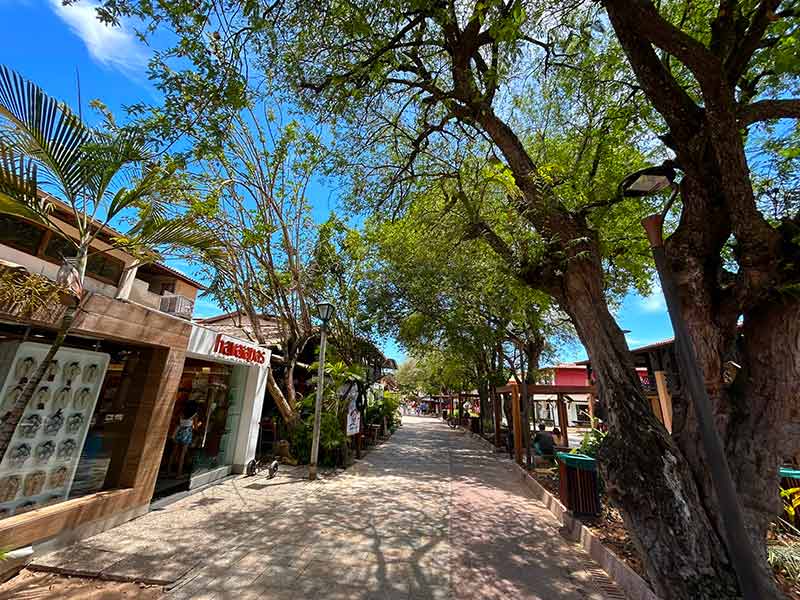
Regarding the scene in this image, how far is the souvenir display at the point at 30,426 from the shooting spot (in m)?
4.30

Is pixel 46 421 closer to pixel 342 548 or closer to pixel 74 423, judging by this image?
pixel 74 423

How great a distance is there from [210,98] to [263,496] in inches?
272

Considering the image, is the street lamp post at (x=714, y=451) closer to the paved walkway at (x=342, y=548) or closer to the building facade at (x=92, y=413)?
the paved walkway at (x=342, y=548)

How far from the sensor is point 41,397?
4520mm

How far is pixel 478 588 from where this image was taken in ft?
12.3

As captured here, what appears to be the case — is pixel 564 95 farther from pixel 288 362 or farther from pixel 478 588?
pixel 288 362

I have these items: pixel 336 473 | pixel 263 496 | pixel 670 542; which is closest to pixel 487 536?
pixel 670 542

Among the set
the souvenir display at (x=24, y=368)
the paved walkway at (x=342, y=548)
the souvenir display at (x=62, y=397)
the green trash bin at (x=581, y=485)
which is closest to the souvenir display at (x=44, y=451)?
the souvenir display at (x=62, y=397)

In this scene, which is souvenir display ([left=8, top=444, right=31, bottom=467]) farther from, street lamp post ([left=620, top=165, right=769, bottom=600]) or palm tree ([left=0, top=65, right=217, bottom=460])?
street lamp post ([left=620, top=165, right=769, bottom=600])

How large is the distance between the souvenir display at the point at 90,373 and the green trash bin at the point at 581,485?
306 inches

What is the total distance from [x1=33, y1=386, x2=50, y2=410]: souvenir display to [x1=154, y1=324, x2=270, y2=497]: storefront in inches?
110

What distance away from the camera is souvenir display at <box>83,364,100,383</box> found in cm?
504

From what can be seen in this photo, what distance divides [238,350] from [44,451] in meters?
3.68

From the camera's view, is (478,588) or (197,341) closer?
(478,588)
